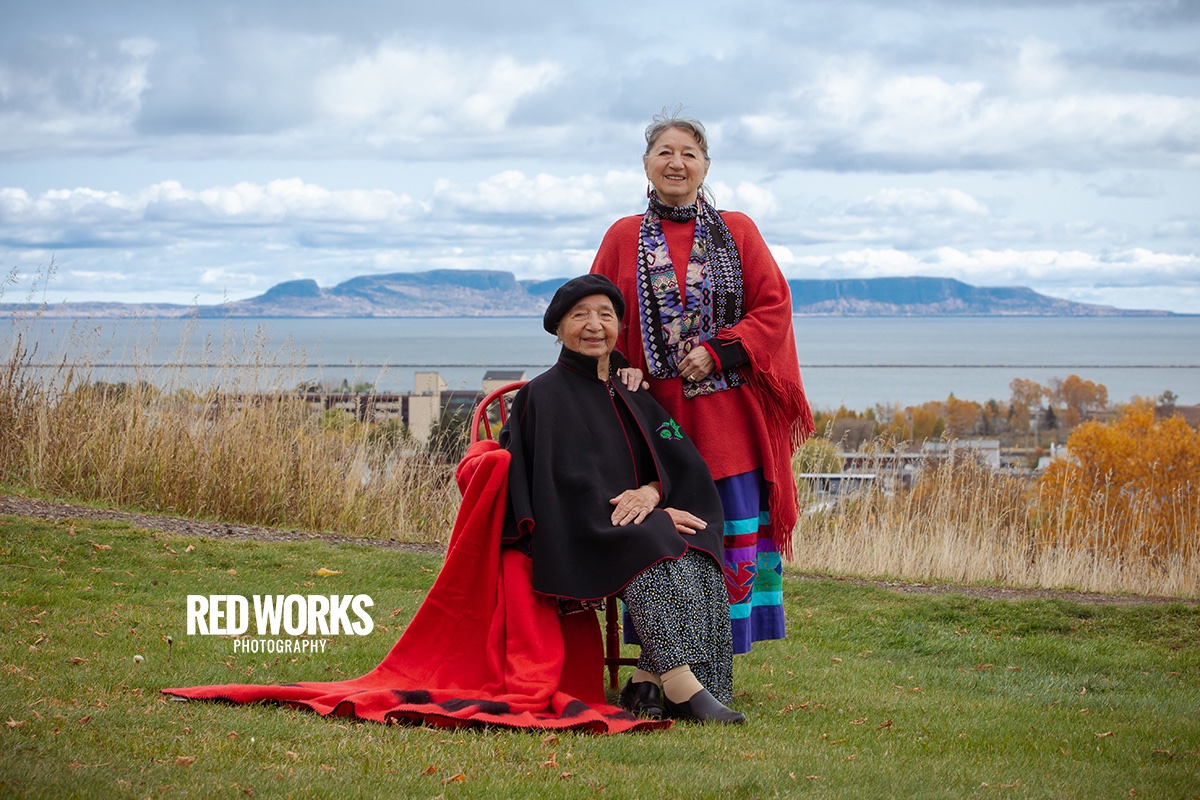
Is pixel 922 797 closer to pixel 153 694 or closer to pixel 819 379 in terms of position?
pixel 153 694

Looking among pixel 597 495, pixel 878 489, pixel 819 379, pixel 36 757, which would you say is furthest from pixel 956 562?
pixel 819 379

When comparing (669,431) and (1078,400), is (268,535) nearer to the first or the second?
(669,431)

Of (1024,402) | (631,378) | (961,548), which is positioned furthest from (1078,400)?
(631,378)

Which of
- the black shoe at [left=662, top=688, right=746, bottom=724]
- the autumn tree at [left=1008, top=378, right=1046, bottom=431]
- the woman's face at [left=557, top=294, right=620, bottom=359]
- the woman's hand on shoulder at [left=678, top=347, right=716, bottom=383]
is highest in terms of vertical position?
the autumn tree at [left=1008, top=378, right=1046, bottom=431]

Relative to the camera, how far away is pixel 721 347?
4129 millimetres

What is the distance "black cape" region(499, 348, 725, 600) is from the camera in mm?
3738

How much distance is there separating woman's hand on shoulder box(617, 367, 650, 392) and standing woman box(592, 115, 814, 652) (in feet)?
0.33

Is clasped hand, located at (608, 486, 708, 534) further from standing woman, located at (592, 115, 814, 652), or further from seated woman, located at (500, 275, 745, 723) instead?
standing woman, located at (592, 115, 814, 652)

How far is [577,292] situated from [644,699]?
1.37 meters

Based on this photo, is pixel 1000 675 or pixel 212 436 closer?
pixel 1000 675

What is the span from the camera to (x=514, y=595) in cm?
380

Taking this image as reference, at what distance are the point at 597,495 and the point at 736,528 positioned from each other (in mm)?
625

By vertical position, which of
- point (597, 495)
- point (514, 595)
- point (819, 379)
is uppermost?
point (819, 379)

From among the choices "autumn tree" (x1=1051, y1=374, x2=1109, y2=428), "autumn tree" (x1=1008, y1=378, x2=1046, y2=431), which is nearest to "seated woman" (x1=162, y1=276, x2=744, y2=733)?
"autumn tree" (x1=1008, y1=378, x2=1046, y2=431)
